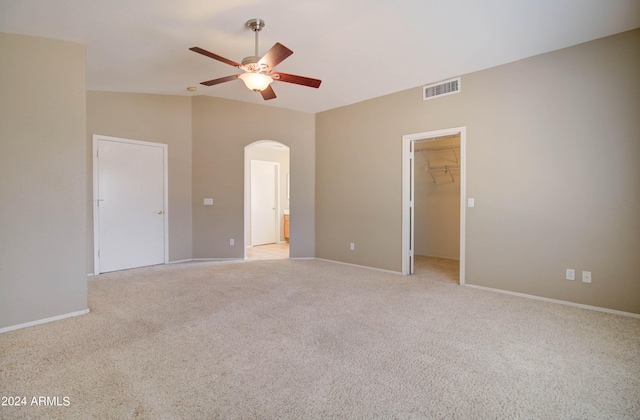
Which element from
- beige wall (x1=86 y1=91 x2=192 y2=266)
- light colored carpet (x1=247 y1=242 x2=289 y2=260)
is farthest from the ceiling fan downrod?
light colored carpet (x1=247 y1=242 x2=289 y2=260)

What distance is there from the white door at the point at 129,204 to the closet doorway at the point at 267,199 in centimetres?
225

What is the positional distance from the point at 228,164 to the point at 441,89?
379cm

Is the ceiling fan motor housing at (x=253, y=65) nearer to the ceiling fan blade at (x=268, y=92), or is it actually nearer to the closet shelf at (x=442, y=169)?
the ceiling fan blade at (x=268, y=92)

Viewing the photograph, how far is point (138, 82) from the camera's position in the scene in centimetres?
430

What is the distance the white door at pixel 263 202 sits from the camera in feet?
24.7

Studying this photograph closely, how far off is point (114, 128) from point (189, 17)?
9.22 ft

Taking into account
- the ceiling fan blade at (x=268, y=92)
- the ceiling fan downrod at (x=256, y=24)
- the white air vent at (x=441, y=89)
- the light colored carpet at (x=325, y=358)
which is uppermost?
the ceiling fan downrod at (x=256, y=24)

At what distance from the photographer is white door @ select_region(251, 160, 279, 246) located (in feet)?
24.7

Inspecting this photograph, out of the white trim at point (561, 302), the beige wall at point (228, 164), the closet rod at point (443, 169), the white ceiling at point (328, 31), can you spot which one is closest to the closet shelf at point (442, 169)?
the closet rod at point (443, 169)

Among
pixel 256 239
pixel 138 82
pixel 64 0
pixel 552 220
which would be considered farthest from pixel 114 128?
pixel 552 220

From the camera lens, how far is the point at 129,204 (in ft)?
16.0

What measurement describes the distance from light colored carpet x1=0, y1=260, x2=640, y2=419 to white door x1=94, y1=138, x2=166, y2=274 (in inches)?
53.8

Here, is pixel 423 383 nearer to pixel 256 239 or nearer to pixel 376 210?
pixel 376 210

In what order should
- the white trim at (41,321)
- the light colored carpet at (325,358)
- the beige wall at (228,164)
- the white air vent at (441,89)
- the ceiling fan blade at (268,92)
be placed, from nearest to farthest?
1. the light colored carpet at (325,358)
2. the white trim at (41,321)
3. the ceiling fan blade at (268,92)
4. the white air vent at (441,89)
5. the beige wall at (228,164)
